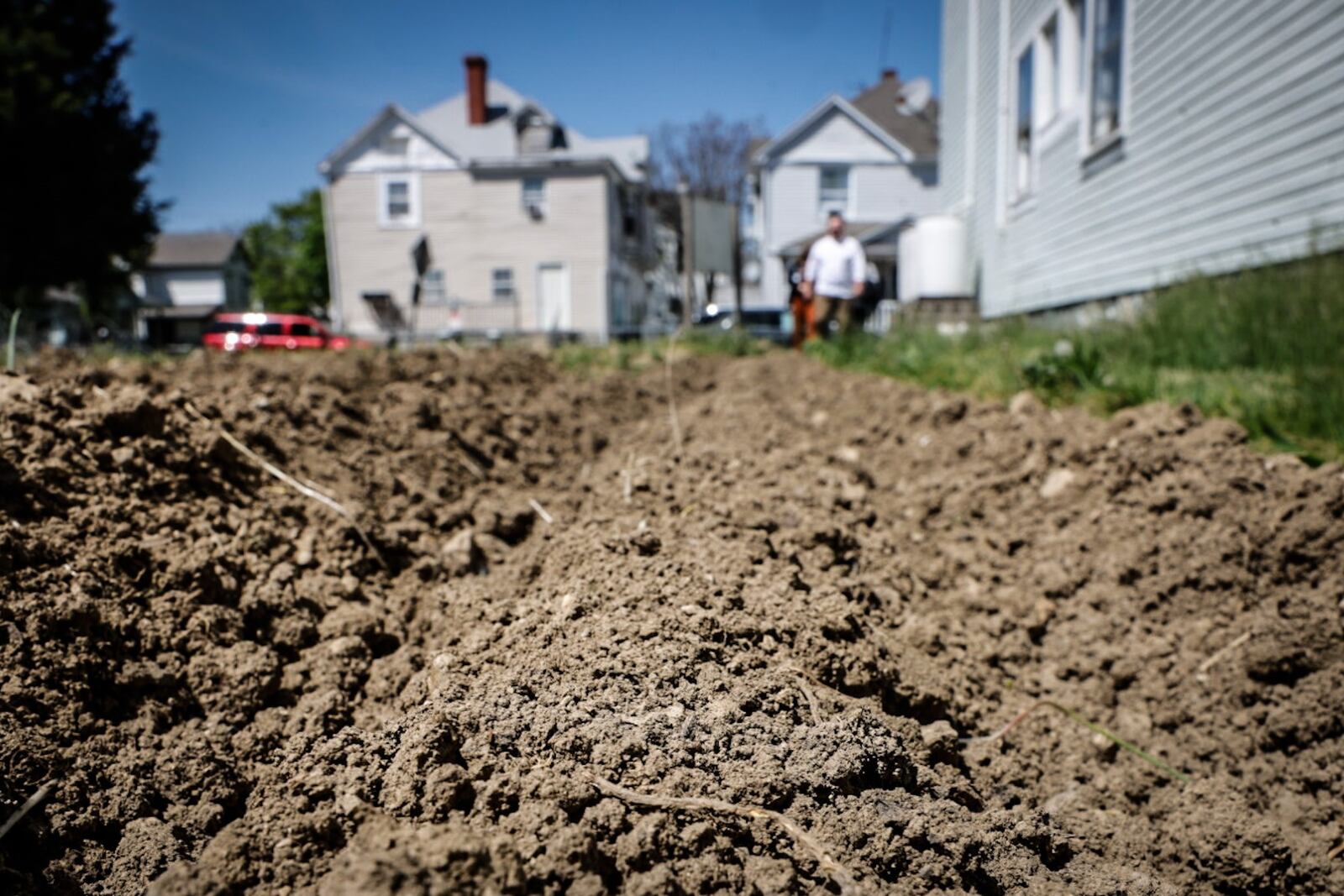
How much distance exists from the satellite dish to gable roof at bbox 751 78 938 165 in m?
0.17

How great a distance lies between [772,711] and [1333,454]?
2.63m

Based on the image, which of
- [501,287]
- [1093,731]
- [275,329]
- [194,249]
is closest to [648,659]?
[1093,731]

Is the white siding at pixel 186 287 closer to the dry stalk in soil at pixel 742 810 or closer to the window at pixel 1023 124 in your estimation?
the window at pixel 1023 124

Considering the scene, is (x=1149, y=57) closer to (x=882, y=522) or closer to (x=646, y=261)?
(x=882, y=522)

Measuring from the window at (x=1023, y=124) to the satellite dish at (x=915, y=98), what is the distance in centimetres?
2445

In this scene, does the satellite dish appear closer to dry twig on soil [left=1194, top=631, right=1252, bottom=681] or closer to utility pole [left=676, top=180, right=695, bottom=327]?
utility pole [left=676, top=180, right=695, bottom=327]

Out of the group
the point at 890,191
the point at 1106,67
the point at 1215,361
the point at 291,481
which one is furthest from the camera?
the point at 890,191

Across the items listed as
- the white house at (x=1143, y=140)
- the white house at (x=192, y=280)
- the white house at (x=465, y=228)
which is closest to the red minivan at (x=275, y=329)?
the white house at (x=465, y=228)

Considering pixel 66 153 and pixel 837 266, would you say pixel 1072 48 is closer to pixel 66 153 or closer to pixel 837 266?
pixel 837 266

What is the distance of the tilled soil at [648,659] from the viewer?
1473 millimetres

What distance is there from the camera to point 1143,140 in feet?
30.2

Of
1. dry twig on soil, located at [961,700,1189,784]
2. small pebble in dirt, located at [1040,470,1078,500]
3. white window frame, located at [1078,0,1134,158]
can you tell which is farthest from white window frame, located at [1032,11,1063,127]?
dry twig on soil, located at [961,700,1189,784]

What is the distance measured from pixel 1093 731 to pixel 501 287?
1296 inches

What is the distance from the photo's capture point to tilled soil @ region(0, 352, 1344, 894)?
4.83ft
